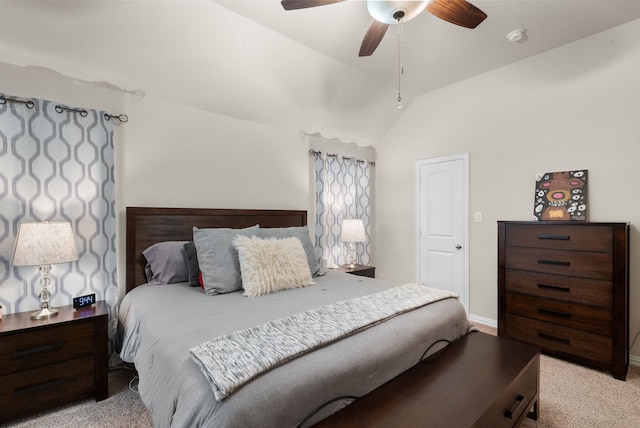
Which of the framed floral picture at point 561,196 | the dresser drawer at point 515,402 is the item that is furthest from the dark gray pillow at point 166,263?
the framed floral picture at point 561,196

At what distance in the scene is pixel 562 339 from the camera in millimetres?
2533

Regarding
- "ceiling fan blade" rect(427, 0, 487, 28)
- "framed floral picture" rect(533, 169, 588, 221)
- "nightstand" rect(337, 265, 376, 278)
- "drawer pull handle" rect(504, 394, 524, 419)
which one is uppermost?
"ceiling fan blade" rect(427, 0, 487, 28)

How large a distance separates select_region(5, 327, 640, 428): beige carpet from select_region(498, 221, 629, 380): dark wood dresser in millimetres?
195

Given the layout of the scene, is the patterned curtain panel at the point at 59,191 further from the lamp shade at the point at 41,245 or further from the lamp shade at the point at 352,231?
the lamp shade at the point at 352,231

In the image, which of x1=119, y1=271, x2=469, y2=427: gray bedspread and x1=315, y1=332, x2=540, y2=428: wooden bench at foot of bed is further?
x1=315, y1=332, x2=540, y2=428: wooden bench at foot of bed

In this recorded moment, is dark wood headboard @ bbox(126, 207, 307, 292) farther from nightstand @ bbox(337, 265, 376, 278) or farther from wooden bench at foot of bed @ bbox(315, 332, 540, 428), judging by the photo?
wooden bench at foot of bed @ bbox(315, 332, 540, 428)

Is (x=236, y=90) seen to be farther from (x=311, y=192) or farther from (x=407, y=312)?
(x=407, y=312)

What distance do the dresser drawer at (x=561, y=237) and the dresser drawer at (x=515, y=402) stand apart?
3.93ft

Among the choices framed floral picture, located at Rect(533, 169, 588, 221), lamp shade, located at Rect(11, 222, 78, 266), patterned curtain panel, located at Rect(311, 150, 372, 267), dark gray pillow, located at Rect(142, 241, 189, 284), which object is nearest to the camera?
lamp shade, located at Rect(11, 222, 78, 266)

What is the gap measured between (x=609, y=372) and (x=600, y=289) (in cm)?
64

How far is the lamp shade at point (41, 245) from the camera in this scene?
1.83 meters

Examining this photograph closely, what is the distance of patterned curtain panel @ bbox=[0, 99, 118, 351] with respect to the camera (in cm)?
206

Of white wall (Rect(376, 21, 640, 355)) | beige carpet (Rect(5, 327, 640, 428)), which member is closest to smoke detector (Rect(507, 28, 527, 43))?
white wall (Rect(376, 21, 640, 355))

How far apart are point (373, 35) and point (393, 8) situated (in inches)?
13.7
